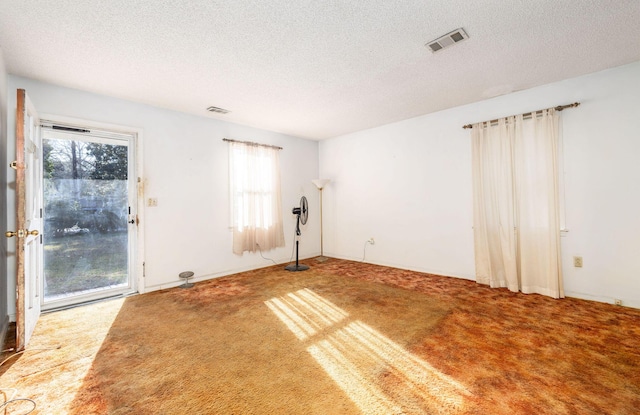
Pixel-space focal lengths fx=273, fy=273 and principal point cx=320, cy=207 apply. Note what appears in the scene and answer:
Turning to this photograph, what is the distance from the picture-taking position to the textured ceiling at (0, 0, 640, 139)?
79.2 inches

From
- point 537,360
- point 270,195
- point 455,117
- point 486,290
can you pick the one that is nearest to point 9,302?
point 270,195

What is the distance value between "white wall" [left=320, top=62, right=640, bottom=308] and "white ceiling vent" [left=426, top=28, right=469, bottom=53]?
70.9 inches

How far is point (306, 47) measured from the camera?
2469 millimetres

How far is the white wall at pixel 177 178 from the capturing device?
333 centimetres

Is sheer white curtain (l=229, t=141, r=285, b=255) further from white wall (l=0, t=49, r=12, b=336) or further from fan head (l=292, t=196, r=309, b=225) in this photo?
white wall (l=0, t=49, r=12, b=336)

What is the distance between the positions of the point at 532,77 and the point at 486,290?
2621 mm

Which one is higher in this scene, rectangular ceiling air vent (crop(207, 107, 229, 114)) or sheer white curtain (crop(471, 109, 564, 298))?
rectangular ceiling air vent (crop(207, 107, 229, 114))

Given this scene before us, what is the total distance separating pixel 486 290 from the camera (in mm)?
3512

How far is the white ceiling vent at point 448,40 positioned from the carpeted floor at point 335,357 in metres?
2.58

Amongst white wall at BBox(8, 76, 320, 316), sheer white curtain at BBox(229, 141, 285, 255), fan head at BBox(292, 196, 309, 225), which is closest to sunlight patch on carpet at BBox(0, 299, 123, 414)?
white wall at BBox(8, 76, 320, 316)

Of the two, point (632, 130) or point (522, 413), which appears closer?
point (522, 413)

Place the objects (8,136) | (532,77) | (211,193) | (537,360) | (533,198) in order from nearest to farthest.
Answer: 1. (537,360)
2. (8,136)
3. (532,77)
4. (533,198)
5. (211,193)

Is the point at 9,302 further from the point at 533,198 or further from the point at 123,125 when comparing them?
the point at 533,198

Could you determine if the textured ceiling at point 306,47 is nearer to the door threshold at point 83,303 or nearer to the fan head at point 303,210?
the fan head at point 303,210
